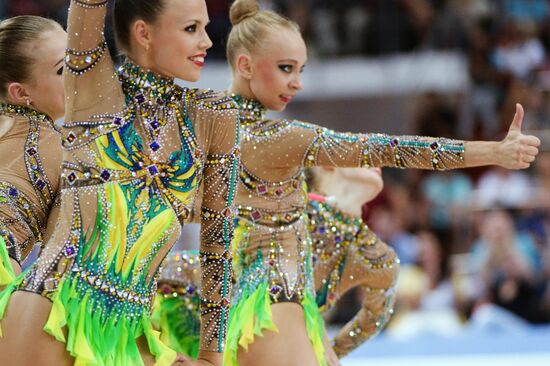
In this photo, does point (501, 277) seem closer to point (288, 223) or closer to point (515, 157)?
point (288, 223)

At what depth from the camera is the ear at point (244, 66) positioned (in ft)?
10.6

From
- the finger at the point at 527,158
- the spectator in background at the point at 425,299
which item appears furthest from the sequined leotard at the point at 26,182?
the spectator in background at the point at 425,299

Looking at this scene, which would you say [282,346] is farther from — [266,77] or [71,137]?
[71,137]

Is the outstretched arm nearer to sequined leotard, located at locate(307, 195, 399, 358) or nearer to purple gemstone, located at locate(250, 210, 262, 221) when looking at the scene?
purple gemstone, located at locate(250, 210, 262, 221)

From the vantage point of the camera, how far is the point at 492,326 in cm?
662

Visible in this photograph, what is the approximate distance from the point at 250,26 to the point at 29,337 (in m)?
1.50

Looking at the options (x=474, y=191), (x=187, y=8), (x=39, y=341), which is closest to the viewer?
(x=39, y=341)

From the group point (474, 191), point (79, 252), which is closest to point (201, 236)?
point (79, 252)

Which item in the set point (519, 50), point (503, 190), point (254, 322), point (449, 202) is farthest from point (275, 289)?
point (519, 50)

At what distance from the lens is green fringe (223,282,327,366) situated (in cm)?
298

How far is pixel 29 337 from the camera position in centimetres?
216

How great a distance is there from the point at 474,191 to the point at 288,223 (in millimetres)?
4949

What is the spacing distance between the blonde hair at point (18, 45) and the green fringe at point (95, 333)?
848 millimetres

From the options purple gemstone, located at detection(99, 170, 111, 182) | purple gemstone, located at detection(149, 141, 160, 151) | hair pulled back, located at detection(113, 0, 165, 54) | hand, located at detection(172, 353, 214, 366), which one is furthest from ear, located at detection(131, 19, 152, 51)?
hand, located at detection(172, 353, 214, 366)
